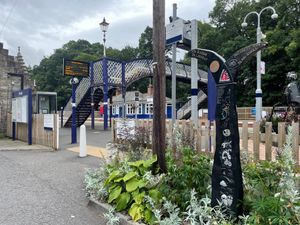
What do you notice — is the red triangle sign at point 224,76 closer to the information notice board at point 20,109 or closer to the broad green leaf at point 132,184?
the broad green leaf at point 132,184

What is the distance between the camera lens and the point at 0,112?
59.3ft

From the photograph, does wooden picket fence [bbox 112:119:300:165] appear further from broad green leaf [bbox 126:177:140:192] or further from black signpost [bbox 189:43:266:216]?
black signpost [bbox 189:43:266:216]

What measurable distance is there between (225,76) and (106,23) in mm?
16351

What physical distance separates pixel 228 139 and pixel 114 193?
2.05 metres

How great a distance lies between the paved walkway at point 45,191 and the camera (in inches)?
173

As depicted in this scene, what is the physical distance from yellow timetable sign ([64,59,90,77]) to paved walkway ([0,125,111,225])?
6.08 m

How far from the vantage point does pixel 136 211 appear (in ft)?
13.2

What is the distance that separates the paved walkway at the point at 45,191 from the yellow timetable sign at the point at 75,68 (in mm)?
6076

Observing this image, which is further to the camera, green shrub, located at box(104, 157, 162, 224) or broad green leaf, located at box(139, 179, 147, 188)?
broad green leaf, located at box(139, 179, 147, 188)

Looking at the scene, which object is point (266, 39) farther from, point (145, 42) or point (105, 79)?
point (145, 42)

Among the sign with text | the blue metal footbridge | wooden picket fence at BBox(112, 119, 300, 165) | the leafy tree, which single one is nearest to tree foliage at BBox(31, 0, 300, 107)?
the leafy tree

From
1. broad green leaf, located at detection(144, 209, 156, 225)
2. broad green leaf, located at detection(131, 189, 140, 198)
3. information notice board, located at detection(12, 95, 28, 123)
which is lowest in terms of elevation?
broad green leaf, located at detection(144, 209, 156, 225)

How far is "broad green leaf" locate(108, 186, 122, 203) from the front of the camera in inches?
176

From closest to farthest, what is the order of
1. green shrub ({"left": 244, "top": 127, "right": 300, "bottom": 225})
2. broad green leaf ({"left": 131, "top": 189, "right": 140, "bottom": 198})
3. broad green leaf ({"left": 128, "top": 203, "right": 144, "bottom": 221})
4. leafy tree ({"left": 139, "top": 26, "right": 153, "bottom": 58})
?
green shrub ({"left": 244, "top": 127, "right": 300, "bottom": 225}) < broad green leaf ({"left": 128, "top": 203, "right": 144, "bottom": 221}) < broad green leaf ({"left": 131, "top": 189, "right": 140, "bottom": 198}) < leafy tree ({"left": 139, "top": 26, "right": 153, "bottom": 58})
